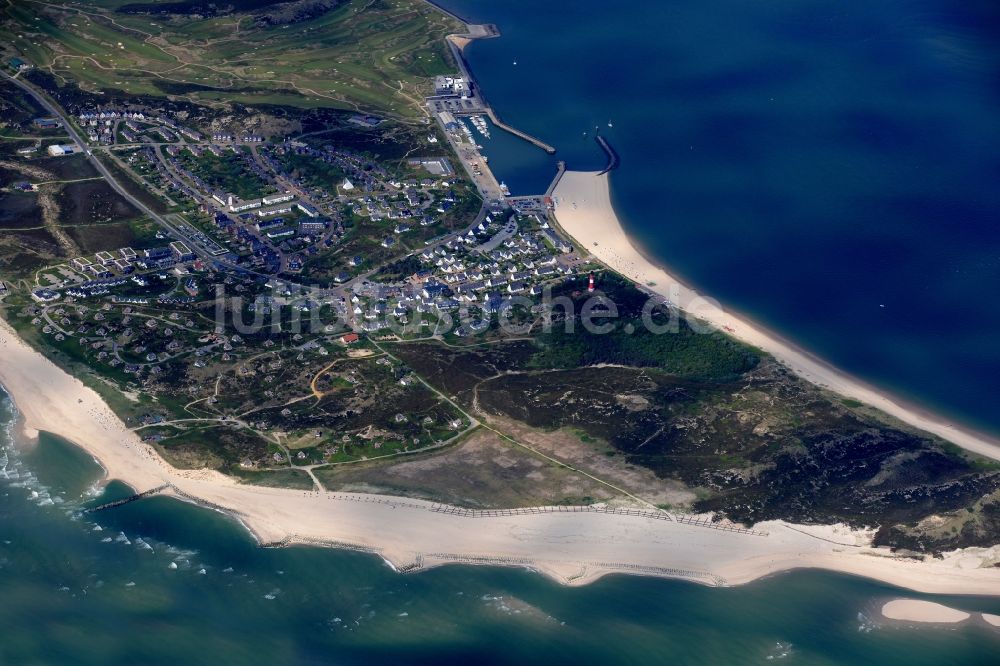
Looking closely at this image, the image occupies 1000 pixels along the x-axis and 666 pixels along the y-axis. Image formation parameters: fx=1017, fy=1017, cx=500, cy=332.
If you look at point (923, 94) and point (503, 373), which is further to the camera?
point (923, 94)

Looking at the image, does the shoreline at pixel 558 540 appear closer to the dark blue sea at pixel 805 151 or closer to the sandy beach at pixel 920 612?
the sandy beach at pixel 920 612

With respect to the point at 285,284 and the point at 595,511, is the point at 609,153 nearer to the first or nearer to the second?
the point at 285,284

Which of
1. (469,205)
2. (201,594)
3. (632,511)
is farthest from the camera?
(469,205)

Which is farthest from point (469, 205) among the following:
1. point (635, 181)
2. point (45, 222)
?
point (45, 222)

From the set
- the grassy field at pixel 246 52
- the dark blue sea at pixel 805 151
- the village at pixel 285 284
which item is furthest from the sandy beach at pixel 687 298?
the grassy field at pixel 246 52

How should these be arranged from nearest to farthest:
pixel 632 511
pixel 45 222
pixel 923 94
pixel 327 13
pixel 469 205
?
pixel 632 511
pixel 45 222
pixel 469 205
pixel 923 94
pixel 327 13

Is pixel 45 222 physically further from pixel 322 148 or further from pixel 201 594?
pixel 201 594

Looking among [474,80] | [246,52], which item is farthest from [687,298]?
[246,52]
